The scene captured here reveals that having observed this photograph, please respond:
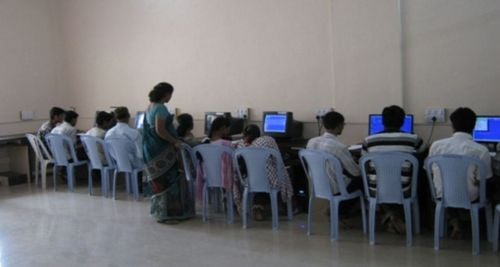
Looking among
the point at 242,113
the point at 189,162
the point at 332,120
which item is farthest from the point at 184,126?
the point at 332,120

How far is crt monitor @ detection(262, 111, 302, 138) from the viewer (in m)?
5.46

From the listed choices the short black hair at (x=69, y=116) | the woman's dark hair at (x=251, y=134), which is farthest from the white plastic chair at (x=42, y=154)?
the woman's dark hair at (x=251, y=134)

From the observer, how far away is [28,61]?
309 inches

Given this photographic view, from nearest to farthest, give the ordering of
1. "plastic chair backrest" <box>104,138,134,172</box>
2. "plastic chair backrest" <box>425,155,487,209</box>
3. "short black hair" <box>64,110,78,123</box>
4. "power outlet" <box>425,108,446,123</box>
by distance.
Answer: "plastic chair backrest" <box>425,155,487,209</box> < "power outlet" <box>425,108,446,123</box> < "plastic chair backrest" <box>104,138,134,172</box> < "short black hair" <box>64,110,78,123</box>

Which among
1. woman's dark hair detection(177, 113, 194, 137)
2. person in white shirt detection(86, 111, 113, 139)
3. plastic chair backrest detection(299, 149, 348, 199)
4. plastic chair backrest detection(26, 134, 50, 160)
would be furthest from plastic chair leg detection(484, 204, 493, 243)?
plastic chair backrest detection(26, 134, 50, 160)

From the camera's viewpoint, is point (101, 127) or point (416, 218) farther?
point (101, 127)

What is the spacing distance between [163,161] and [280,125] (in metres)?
1.40

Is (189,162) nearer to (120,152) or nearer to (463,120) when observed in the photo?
(120,152)

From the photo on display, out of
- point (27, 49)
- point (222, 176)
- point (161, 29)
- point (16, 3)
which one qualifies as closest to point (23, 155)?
point (27, 49)

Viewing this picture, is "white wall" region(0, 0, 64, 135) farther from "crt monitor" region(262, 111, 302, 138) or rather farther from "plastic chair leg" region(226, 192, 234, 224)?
"plastic chair leg" region(226, 192, 234, 224)

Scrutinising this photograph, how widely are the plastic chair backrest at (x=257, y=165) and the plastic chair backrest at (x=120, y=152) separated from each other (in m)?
1.79

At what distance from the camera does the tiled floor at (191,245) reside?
11.9 ft

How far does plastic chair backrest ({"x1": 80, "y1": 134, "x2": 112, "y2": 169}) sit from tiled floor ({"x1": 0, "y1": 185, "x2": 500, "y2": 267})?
2.97ft

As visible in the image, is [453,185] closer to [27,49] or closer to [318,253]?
[318,253]
